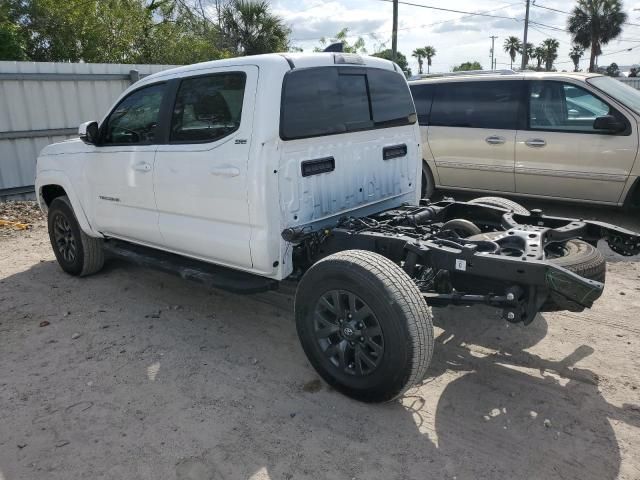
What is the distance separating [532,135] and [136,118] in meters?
4.69

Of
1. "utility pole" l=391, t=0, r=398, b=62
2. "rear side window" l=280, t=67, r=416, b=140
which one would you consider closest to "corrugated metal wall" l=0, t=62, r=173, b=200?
"rear side window" l=280, t=67, r=416, b=140

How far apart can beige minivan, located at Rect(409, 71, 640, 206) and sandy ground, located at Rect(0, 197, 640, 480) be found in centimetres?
201

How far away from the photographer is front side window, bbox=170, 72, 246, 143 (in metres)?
3.86

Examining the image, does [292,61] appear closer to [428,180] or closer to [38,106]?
[428,180]

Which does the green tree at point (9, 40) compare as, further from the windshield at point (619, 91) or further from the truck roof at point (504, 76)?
the windshield at point (619, 91)

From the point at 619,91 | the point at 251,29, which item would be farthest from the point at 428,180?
the point at 251,29

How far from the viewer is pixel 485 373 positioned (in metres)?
3.72

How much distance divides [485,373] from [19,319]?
3921 millimetres

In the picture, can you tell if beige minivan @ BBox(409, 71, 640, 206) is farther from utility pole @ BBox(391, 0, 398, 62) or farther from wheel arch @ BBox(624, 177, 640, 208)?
utility pole @ BBox(391, 0, 398, 62)

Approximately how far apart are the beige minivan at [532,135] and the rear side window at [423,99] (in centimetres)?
1

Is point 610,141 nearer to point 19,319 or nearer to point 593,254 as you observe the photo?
point 593,254

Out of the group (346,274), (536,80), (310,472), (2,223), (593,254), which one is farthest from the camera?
(2,223)

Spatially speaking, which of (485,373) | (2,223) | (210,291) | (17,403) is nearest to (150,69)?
(2,223)

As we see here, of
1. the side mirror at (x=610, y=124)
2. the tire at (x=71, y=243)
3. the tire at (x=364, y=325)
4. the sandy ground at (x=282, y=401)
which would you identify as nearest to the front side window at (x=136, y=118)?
the tire at (x=71, y=243)
